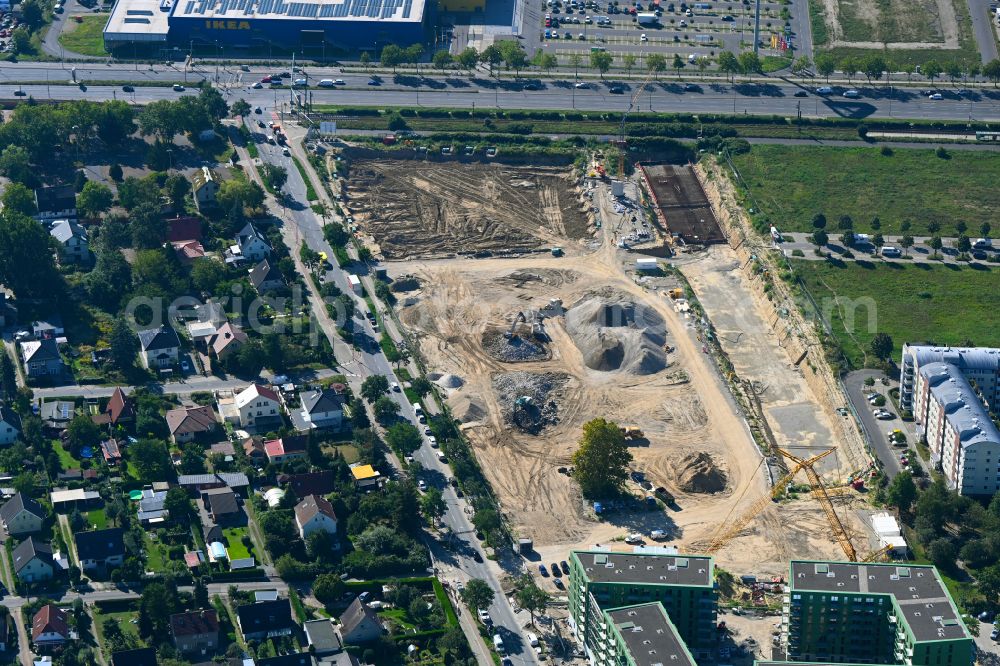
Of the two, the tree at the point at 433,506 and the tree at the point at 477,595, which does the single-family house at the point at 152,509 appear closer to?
the tree at the point at 433,506

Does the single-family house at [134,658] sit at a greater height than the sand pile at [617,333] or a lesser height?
lesser

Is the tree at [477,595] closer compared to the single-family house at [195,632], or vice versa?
the single-family house at [195,632]

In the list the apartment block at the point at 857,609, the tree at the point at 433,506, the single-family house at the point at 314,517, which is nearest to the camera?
the apartment block at the point at 857,609

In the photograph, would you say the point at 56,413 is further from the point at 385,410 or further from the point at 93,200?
the point at 93,200

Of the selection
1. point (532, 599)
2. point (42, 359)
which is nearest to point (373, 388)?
point (42, 359)

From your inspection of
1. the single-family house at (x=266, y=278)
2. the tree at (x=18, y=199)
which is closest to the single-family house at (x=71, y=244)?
the tree at (x=18, y=199)

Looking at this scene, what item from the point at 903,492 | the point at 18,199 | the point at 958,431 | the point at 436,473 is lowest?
the point at 436,473

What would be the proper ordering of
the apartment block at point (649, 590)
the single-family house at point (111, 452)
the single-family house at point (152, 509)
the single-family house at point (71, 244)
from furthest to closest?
1. the single-family house at point (71, 244)
2. the single-family house at point (111, 452)
3. the single-family house at point (152, 509)
4. the apartment block at point (649, 590)
